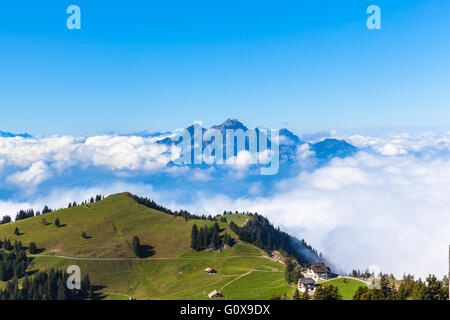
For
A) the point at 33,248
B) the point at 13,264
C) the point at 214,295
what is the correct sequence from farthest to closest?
the point at 33,248
the point at 13,264
the point at 214,295

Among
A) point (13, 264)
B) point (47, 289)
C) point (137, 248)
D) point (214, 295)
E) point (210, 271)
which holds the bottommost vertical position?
point (47, 289)

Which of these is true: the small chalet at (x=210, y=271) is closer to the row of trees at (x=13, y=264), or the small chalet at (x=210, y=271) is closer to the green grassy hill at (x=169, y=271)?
the green grassy hill at (x=169, y=271)

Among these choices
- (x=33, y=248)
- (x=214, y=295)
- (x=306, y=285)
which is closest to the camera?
(x=306, y=285)

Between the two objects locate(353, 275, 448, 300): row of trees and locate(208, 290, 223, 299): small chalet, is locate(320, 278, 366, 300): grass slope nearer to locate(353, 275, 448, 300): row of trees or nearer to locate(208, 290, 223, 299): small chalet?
locate(353, 275, 448, 300): row of trees

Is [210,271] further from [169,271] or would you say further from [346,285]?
[346,285]

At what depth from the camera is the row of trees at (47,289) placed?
472 ft

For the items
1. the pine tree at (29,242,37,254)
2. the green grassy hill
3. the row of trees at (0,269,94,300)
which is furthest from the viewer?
the pine tree at (29,242,37,254)

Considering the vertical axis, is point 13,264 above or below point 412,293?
below

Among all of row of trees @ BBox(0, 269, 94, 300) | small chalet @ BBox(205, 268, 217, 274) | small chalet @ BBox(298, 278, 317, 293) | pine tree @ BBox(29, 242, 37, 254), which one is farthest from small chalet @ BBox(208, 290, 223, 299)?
pine tree @ BBox(29, 242, 37, 254)

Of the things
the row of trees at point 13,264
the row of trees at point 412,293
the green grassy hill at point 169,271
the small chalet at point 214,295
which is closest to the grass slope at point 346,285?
the green grassy hill at point 169,271

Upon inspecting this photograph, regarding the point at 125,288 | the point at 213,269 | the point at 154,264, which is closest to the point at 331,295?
the point at 213,269

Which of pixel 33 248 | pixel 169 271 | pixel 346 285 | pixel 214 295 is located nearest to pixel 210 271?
pixel 169 271

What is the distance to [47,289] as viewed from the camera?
482ft

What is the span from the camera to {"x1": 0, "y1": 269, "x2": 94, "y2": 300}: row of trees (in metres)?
144
